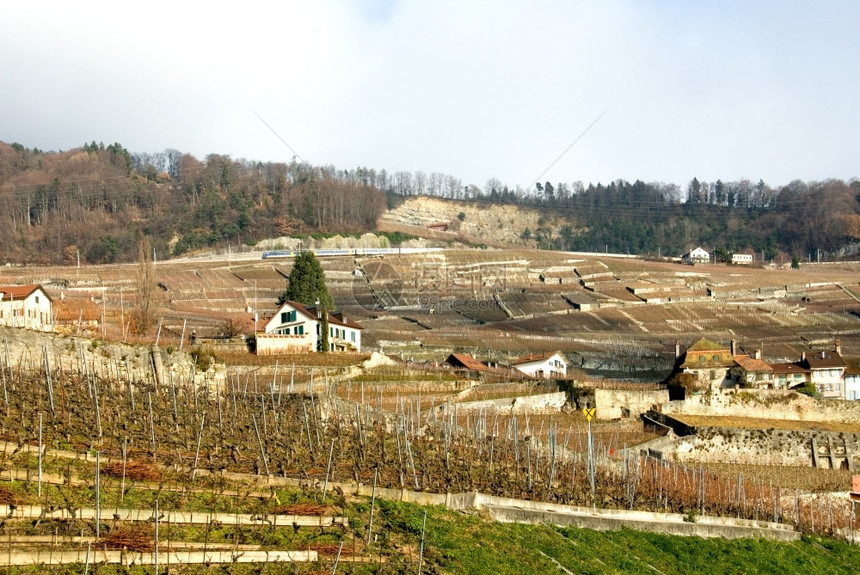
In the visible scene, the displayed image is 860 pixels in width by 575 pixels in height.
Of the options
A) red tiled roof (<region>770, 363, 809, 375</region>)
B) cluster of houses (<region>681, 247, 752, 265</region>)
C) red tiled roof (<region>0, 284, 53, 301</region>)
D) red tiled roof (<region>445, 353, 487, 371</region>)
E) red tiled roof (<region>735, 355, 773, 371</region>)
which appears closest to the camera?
red tiled roof (<region>0, 284, 53, 301</region>)

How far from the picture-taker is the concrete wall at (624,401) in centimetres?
5021

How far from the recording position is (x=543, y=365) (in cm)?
6431

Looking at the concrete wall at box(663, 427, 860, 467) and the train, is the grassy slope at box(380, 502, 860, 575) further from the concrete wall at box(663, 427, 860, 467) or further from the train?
the train

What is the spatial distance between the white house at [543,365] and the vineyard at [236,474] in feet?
85.7

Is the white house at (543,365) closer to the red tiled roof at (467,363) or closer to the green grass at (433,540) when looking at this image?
the red tiled roof at (467,363)

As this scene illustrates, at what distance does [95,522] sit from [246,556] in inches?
90.8

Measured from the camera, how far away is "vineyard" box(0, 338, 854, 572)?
16.3m

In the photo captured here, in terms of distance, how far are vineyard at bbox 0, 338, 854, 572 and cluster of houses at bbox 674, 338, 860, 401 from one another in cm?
2363

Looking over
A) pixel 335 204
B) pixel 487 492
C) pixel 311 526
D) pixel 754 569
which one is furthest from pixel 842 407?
pixel 335 204

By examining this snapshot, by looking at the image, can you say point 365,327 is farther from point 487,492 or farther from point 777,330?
point 487,492

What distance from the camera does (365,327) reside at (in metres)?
84.3

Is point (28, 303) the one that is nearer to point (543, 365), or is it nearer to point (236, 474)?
point (543, 365)

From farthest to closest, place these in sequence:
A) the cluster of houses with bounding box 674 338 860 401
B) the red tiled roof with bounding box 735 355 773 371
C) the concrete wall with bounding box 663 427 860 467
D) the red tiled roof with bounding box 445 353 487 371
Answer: the red tiled roof with bounding box 735 355 773 371 < the cluster of houses with bounding box 674 338 860 401 < the red tiled roof with bounding box 445 353 487 371 < the concrete wall with bounding box 663 427 860 467

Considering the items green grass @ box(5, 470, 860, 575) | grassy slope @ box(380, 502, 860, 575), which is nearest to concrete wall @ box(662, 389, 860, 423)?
grassy slope @ box(380, 502, 860, 575)
